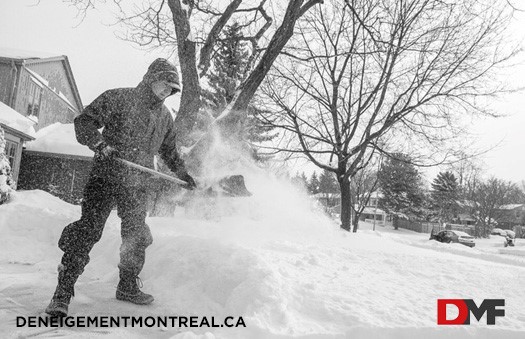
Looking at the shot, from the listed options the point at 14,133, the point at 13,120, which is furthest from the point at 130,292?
the point at 13,120

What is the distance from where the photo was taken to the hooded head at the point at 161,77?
2889mm

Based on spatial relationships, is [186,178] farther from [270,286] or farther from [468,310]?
[468,310]

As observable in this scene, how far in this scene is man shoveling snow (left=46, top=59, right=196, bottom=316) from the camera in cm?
266

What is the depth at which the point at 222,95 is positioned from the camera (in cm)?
2173

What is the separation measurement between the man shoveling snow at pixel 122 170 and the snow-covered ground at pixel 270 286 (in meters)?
0.32

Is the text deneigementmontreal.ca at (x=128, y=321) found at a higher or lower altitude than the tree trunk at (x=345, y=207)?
lower

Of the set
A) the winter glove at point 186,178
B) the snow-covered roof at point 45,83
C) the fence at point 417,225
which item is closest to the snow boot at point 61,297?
the winter glove at point 186,178

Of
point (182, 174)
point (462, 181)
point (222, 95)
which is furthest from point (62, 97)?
point (462, 181)

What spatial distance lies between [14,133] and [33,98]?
4072 millimetres

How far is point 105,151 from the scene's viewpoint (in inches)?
103

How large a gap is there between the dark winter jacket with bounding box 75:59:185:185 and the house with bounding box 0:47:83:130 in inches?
681

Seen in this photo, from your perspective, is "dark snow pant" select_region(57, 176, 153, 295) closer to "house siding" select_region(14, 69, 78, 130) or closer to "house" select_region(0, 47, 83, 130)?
"house" select_region(0, 47, 83, 130)

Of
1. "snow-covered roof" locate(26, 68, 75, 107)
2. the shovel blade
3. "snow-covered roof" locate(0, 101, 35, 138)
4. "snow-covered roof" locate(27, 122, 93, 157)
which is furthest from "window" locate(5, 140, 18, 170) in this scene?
the shovel blade

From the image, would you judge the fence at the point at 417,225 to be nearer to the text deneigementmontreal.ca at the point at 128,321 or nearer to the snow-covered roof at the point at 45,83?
the snow-covered roof at the point at 45,83
